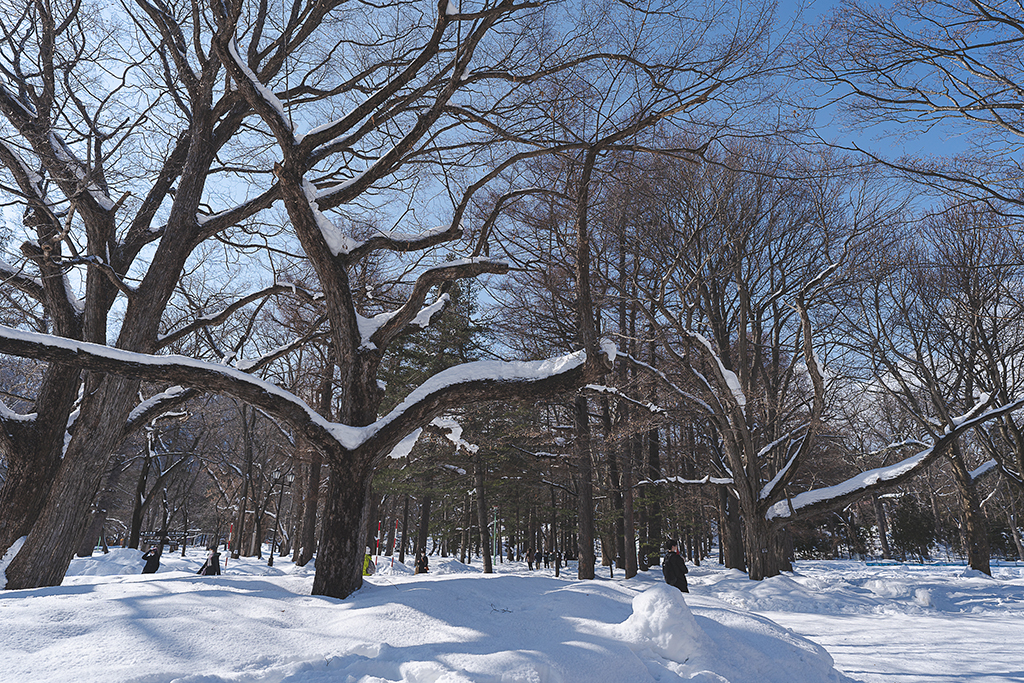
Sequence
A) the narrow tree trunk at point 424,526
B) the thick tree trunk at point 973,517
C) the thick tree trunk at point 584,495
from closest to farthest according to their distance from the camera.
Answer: the thick tree trunk at point 584,495, the thick tree trunk at point 973,517, the narrow tree trunk at point 424,526

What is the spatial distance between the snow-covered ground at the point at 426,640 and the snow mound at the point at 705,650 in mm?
15

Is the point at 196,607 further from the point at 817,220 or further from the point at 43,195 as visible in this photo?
the point at 817,220

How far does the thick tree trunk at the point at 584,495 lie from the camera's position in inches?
644

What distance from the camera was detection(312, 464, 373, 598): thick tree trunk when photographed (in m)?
5.90

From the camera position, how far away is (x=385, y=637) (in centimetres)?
432

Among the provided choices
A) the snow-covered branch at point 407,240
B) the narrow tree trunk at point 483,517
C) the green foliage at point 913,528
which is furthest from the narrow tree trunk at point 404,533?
the green foliage at point 913,528

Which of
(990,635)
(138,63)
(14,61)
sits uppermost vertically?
(138,63)


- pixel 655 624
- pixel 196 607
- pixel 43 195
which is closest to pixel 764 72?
pixel 655 624

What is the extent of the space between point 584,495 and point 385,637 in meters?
13.3

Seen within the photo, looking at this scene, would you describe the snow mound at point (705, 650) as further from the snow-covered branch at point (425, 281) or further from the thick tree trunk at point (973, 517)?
the thick tree trunk at point (973, 517)

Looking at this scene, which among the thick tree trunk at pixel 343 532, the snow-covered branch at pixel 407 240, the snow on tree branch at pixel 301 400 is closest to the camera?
the snow on tree branch at pixel 301 400

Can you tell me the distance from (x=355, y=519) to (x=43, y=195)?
6.67 m

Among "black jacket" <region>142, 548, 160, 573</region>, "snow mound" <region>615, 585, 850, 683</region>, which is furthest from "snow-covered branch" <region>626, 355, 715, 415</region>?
"black jacket" <region>142, 548, 160, 573</region>

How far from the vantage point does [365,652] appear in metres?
4.07
